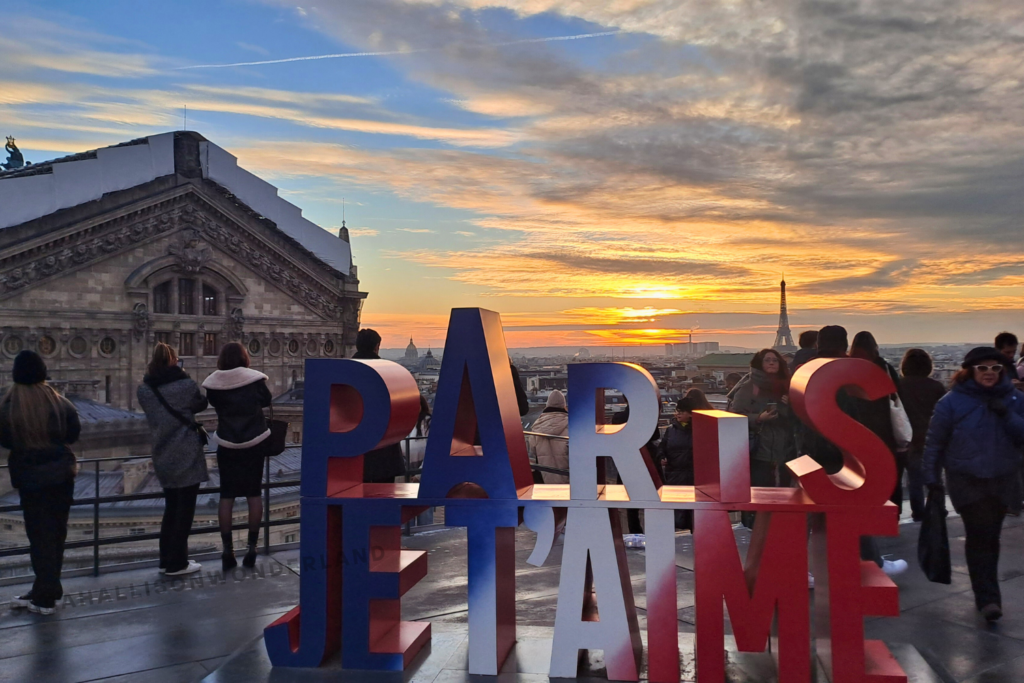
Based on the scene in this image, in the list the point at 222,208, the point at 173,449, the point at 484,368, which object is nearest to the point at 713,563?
the point at 484,368

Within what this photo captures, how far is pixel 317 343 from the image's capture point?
4372 centimetres

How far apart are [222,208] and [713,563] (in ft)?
126

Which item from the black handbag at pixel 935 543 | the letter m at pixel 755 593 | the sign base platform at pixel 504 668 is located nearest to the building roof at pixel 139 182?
the sign base platform at pixel 504 668

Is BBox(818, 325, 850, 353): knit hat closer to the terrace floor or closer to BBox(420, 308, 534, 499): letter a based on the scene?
the terrace floor

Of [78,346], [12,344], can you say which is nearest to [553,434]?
[12,344]

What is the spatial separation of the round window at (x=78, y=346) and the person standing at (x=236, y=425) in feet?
103

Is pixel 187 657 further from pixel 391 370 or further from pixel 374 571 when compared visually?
pixel 391 370

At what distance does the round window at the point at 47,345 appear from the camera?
32.8 m

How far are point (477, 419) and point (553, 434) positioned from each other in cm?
376

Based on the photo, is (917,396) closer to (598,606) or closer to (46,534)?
(598,606)

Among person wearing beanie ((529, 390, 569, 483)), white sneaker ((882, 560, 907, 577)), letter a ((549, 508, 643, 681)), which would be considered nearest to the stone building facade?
person wearing beanie ((529, 390, 569, 483))

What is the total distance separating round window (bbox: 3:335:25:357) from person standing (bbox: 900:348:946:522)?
3420cm

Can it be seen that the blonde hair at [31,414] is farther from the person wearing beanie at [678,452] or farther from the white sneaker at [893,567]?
the white sneaker at [893,567]

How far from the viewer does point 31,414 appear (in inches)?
235
